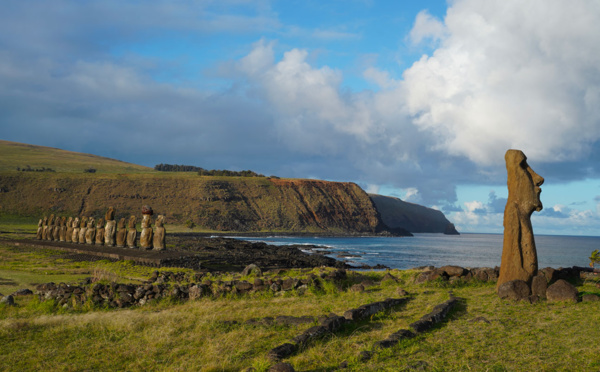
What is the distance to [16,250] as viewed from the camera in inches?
1271

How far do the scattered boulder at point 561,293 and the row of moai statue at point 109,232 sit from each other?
20935 mm

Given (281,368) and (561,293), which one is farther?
(561,293)

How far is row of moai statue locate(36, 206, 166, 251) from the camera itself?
28.7 meters

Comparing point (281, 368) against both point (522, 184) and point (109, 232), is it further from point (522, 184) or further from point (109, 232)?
point (109, 232)

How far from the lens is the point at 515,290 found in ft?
41.7

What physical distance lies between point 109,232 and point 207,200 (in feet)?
296

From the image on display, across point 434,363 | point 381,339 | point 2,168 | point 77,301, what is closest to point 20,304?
point 77,301

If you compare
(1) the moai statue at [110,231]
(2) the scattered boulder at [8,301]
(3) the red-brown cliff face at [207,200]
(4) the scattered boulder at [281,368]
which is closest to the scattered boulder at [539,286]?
(4) the scattered boulder at [281,368]

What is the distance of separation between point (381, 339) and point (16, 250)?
32.4m

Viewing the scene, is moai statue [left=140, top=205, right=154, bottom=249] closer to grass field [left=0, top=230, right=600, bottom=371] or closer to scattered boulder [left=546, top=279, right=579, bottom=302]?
grass field [left=0, top=230, right=600, bottom=371]

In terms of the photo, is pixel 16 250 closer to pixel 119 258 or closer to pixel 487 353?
pixel 119 258

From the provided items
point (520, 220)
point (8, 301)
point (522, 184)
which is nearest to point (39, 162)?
point (8, 301)

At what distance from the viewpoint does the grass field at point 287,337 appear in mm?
7383

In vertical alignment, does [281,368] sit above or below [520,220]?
below
